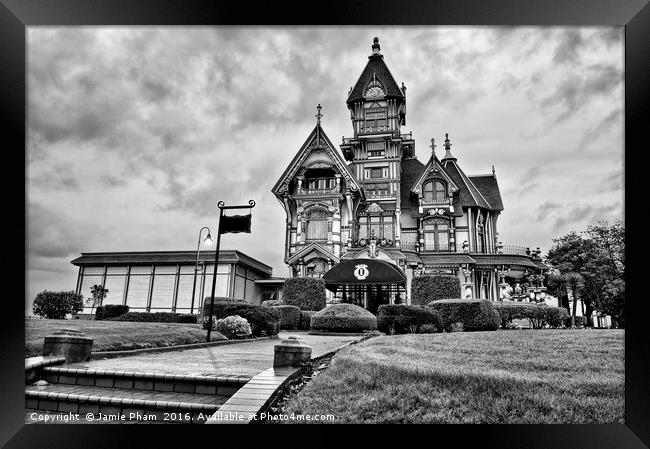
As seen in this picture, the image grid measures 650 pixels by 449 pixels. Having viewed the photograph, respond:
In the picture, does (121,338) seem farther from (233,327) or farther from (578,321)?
(578,321)

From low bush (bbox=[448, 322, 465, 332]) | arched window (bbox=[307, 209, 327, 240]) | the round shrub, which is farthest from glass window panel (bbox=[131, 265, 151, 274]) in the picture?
low bush (bbox=[448, 322, 465, 332])

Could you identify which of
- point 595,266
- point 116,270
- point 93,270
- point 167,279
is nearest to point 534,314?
point 595,266

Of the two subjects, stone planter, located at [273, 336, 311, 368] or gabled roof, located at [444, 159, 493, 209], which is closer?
stone planter, located at [273, 336, 311, 368]

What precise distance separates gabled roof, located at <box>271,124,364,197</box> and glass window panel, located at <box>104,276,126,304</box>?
8.66 metres

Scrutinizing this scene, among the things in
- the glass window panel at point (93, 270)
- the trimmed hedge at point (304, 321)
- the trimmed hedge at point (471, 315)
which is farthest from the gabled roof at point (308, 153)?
the glass window panel at point (93, 270)

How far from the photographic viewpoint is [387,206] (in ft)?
79.5

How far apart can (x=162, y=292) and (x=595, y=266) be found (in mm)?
14080

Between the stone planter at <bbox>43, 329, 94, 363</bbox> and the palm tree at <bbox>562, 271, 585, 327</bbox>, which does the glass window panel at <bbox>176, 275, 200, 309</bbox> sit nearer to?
the stone planter at <bbox>43, 329, 94, 363</bbox>

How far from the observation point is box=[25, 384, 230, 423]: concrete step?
4.35 metres

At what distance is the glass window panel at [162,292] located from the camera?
16.1 m

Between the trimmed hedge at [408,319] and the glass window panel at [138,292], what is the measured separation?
27.9 ft

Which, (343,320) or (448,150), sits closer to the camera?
(343,320)

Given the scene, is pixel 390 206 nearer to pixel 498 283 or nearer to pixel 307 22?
pixel 498 283
